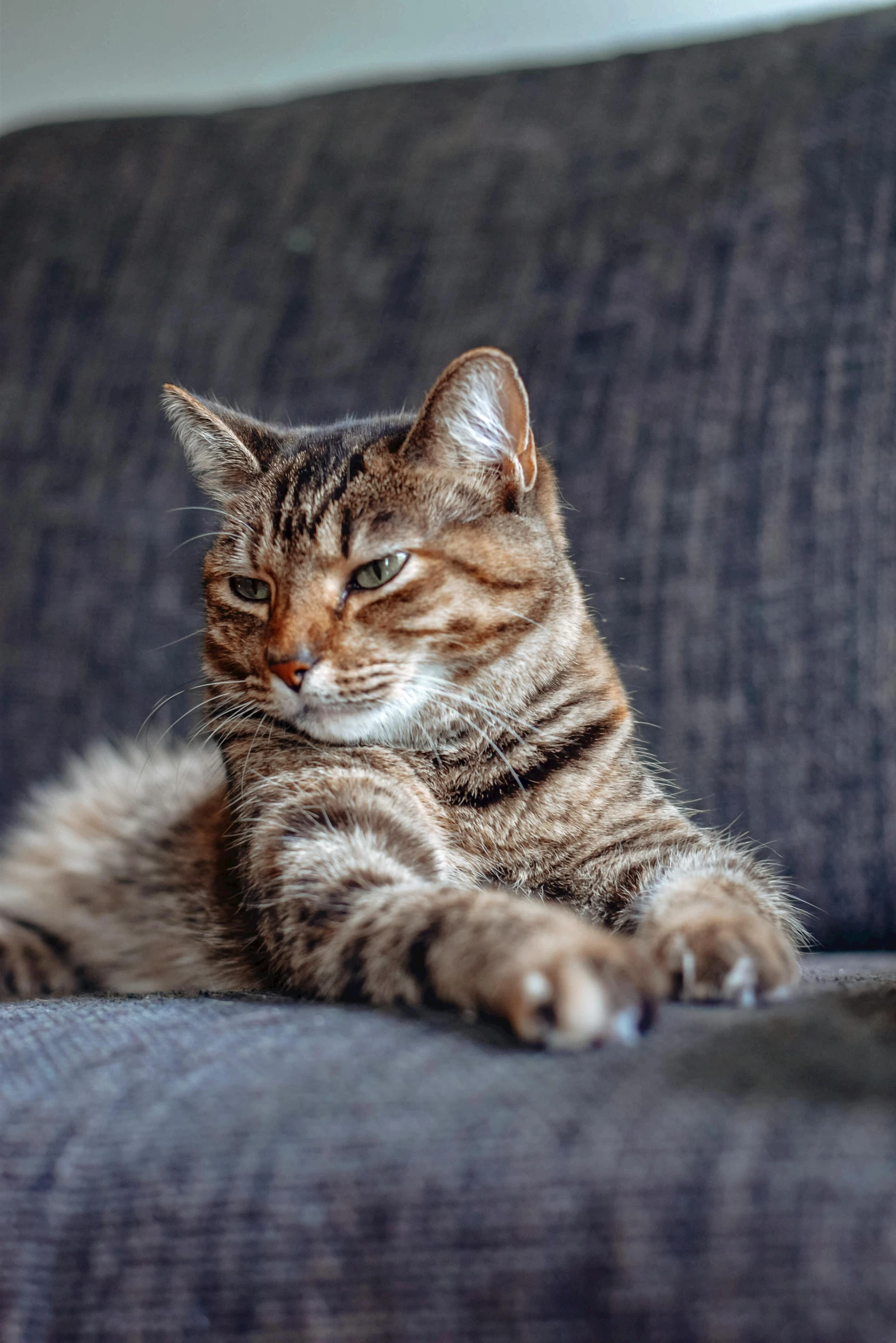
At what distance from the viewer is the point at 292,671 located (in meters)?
0.92

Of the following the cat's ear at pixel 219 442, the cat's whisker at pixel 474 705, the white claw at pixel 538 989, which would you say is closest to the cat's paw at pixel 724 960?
the white claw at pixel 538 989

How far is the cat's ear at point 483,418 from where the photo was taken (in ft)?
3.10

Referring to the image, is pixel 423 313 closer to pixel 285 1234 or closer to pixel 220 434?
pixel 220 434

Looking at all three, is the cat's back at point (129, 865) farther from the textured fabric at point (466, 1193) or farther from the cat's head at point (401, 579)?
the textured fabric at point (466, 1193)

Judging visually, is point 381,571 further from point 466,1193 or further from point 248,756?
point 466,1193

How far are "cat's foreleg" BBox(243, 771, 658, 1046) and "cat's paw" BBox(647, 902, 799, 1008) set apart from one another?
1.9 inches

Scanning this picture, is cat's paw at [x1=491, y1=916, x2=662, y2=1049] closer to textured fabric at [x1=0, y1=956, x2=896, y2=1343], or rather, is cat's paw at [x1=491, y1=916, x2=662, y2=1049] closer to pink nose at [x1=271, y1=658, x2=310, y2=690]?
textured fabric at [x1=0, y1=956, x2=896, y2=1343]

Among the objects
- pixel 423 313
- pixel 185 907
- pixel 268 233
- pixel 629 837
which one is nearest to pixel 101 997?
pixel 185 907

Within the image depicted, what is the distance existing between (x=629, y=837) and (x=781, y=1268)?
53 cm

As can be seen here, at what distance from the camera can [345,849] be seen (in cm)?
86

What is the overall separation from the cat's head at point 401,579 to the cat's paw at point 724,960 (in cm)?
30

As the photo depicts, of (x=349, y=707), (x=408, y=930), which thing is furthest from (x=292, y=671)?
(x=408, y=930)

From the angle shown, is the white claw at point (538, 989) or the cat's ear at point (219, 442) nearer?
the white claw at point (538, 989)

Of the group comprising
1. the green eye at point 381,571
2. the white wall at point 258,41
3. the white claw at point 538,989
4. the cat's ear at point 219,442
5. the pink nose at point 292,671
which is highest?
the white wall at point 258,41
